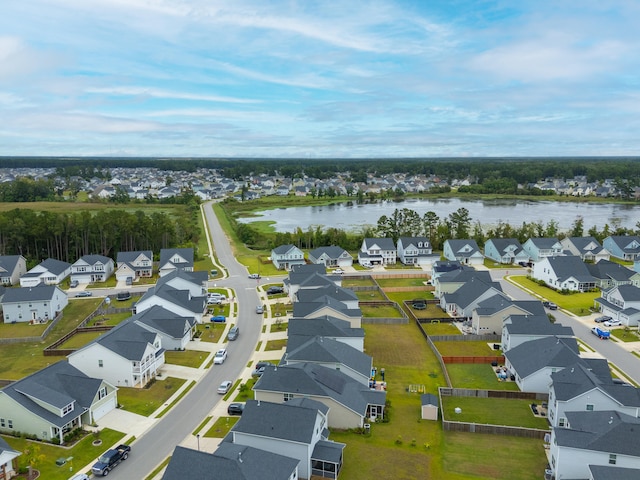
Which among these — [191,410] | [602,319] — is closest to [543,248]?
[602,319]

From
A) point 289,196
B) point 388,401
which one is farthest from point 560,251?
point 289,196

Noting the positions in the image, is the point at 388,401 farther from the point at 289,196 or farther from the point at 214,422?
the point at 289,196

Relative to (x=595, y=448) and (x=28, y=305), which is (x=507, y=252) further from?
(x=28, y=305)

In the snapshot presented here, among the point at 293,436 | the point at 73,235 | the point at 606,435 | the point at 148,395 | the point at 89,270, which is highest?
the point at 73,235

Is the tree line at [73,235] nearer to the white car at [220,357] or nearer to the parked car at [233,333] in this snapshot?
the parked car at [233,333]

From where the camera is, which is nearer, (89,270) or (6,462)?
(6,462)

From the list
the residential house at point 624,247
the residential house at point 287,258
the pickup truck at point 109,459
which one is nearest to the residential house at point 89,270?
the residential house at point 287,258
